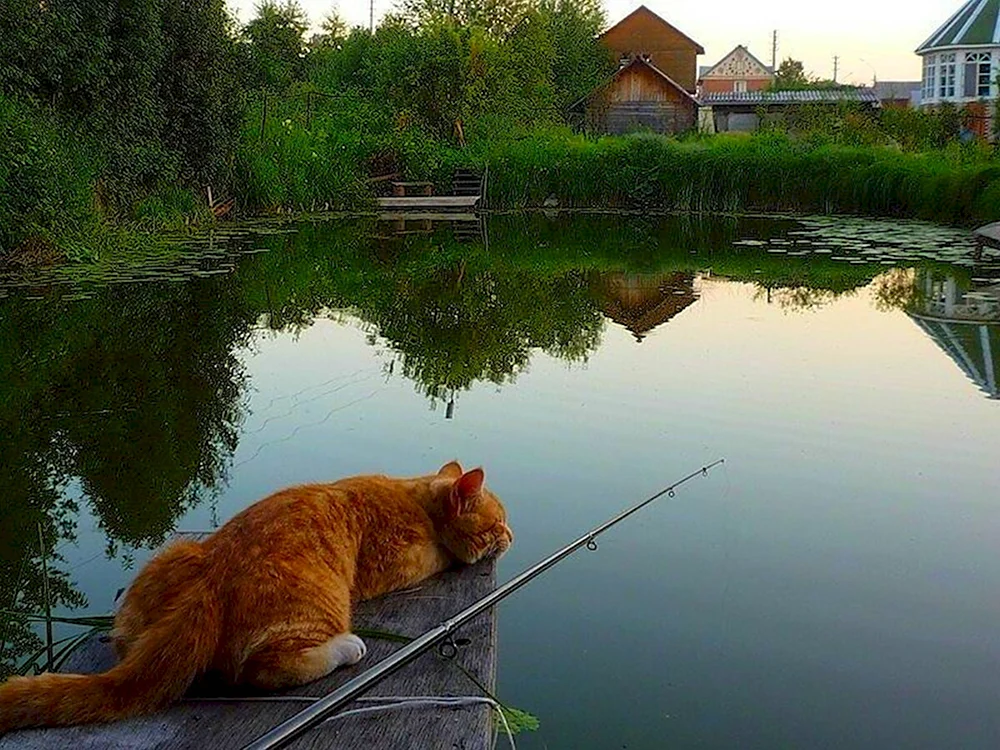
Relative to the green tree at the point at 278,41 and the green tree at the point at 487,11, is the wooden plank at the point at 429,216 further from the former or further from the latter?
the green tree at the point at 487,11

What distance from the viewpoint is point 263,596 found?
2111mm

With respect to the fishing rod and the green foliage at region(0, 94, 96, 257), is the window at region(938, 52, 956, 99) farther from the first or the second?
the fishing rod

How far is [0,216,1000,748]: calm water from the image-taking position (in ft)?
10.9

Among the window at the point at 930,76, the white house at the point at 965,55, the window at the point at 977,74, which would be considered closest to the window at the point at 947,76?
the white house at the point at 965,55

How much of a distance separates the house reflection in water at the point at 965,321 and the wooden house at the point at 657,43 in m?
39.6

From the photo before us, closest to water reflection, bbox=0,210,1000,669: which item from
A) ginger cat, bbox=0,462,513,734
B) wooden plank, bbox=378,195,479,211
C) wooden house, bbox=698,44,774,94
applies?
ginger cat, bbox=0,462,513,734

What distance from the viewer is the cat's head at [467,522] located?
2682 mm

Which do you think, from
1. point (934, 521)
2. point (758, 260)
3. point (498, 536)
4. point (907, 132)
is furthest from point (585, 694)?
point (907, 132)

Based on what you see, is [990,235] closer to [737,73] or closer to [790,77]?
[790,77]

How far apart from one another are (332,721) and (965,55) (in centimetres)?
4726

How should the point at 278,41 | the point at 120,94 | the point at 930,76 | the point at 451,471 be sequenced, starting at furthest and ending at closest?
the point at 930,76 < the point at 278,41 < the point at 120,94 < the point at 451,471

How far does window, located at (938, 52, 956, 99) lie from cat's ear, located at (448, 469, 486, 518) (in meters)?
46.5

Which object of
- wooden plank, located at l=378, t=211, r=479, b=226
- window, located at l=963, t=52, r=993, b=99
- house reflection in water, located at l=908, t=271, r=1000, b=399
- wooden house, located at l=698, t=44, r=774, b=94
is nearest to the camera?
house reflection in water, located at l=908, t=271, r=1000, b=399

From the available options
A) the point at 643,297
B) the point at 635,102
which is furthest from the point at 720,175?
the point at 635,102
